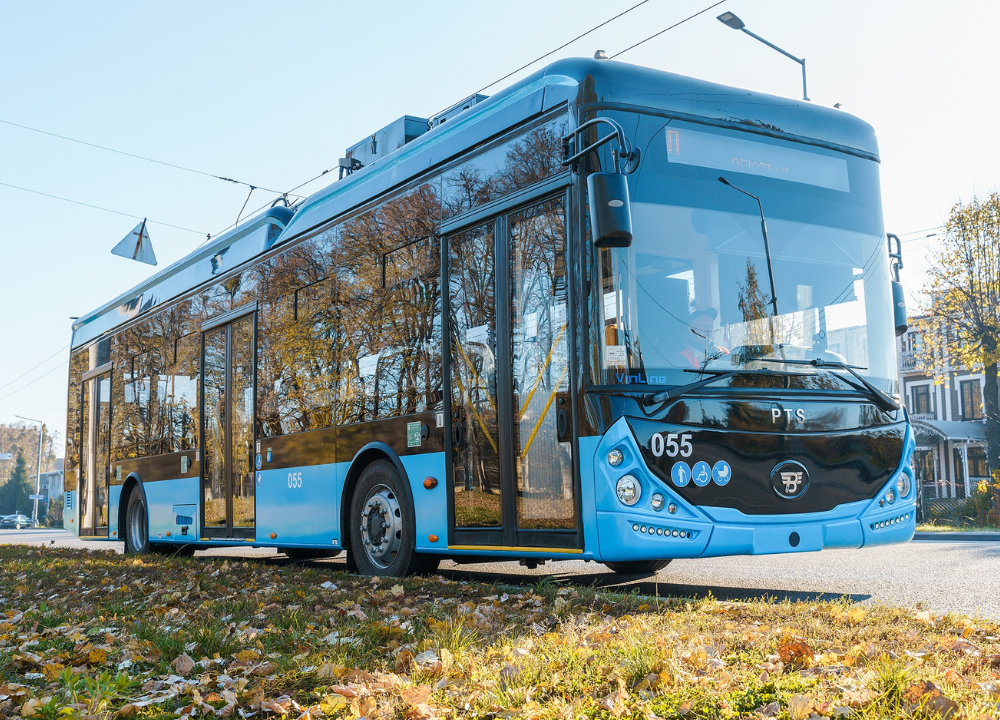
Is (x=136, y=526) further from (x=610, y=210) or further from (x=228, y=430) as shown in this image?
(x=610, y=210)

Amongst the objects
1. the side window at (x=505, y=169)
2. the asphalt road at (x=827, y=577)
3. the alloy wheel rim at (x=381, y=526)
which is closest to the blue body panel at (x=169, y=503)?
the asphalt road at (x=827, y=577)

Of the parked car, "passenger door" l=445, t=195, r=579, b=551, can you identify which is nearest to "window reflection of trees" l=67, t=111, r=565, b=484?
"passenger door" l=445, t=195, r=579, b=551

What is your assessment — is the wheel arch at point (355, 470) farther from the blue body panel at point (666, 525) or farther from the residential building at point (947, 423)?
the residential building at point (947, 423)

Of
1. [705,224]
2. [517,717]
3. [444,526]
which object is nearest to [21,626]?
[444,526]

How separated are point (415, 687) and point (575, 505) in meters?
2.89

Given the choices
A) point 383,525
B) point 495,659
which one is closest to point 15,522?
point 383,525

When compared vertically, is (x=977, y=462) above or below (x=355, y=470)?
below


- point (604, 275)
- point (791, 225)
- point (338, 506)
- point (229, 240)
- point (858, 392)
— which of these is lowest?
point (338, 506)

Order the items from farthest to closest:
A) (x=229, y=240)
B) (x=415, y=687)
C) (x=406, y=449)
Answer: (x=229, y=240), (x=406, y=449), (x=415, y=687)

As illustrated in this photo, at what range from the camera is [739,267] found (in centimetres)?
688

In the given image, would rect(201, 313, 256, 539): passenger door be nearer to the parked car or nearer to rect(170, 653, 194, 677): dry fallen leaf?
rect(170, 653, 194, 677): dry fallen leaf

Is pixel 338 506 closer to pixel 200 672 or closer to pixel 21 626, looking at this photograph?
pixel 21 626

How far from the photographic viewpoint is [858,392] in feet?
23.4

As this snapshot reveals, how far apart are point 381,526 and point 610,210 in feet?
12.9
